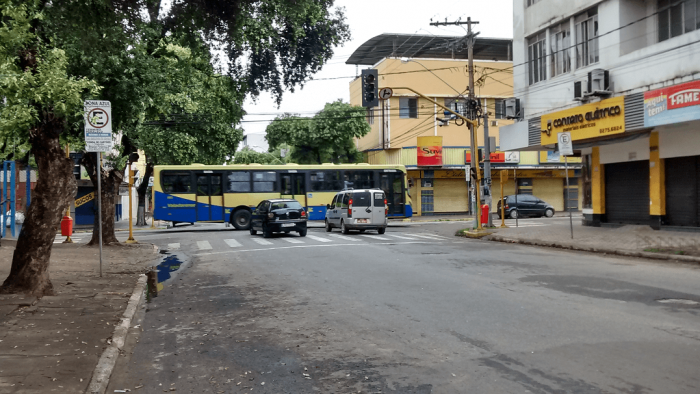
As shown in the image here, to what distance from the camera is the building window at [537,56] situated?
2538cm

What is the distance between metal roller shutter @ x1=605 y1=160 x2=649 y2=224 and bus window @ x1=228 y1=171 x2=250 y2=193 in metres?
17.0

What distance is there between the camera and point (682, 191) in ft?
65.3

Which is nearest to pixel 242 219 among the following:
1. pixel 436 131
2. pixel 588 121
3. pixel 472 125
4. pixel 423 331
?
pixel 472 125

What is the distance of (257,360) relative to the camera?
5.86 metres

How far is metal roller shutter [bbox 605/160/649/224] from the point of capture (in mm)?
21969

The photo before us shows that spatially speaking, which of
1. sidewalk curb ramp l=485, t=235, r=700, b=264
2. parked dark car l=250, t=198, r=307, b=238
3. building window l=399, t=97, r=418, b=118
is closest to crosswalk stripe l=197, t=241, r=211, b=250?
parked dark car l=250, t=198, r=307, b=238

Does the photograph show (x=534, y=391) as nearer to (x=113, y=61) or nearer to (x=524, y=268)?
(x=524, y=268)

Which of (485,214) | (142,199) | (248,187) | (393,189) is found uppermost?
(248,187)

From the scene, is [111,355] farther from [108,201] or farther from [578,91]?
[578,91]

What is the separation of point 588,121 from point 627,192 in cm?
333

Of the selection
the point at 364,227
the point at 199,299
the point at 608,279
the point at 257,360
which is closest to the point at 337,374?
the point at 257,360

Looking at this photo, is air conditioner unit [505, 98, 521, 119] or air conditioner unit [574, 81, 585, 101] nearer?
air conditioner unit [574, 81, 585, 101]

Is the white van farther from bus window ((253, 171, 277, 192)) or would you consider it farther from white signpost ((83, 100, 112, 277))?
white signpost ((83, 100, 112, 277))

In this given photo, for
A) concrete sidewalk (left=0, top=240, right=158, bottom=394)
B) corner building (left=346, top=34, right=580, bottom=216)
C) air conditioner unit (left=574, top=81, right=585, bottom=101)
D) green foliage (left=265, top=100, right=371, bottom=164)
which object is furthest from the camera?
green foliage (left=265, top=100, right=371, bottom=164)
